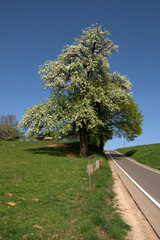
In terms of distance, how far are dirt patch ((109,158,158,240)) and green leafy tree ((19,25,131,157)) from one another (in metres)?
15.3

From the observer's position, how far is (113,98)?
98.4 ft

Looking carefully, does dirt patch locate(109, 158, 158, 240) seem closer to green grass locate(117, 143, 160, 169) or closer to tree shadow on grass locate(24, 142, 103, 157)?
green grass locate(117, 143, 160, 169)

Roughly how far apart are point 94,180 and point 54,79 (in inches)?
674

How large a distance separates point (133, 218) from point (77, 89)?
22.0 metres

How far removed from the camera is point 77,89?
2814 centimetres

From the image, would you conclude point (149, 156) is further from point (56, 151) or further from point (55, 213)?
point (55, 213)

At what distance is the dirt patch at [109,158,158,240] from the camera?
6.41 meters

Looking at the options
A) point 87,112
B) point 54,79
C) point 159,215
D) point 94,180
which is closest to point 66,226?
A: point 159,215

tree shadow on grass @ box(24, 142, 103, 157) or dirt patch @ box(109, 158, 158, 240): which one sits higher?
tree shadow on grass @ box(24, 142, 103, 157)

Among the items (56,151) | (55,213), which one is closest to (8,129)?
(56,151)

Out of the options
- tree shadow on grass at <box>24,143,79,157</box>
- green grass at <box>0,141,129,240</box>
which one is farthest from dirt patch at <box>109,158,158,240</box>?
tree shadow on grass at <box>24,143,79,157</box>

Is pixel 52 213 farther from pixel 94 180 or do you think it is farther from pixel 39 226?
pixel 94 180

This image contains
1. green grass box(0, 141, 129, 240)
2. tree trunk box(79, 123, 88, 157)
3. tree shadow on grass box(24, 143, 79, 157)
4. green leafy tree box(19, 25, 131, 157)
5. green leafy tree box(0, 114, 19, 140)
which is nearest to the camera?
green grass box(0, 141, 129, 240)

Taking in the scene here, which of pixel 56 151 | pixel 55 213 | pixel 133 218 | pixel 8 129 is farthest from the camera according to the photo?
pixel 8 129
